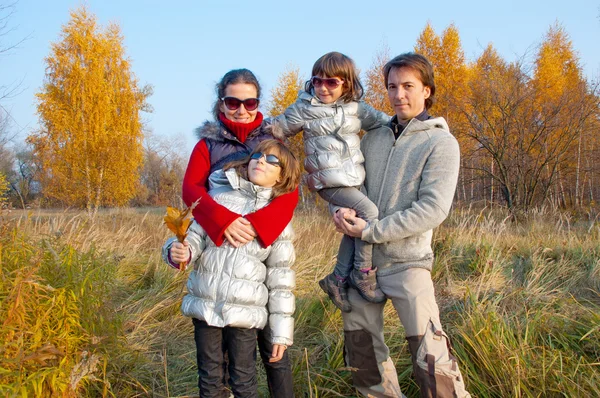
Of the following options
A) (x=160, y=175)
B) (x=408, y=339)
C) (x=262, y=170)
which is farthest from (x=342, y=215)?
(x=160, y=175)

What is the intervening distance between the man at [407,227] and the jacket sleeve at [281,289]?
0.33 metres

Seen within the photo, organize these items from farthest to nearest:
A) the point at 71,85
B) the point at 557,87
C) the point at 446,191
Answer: the point at 557,87 → the point at 71,85 → the point at 446,191

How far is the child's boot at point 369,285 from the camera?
7.38 ft

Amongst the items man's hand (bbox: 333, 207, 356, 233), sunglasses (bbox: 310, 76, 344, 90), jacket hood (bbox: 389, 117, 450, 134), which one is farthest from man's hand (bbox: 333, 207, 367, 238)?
sunglasses (bbox: 310, 76, 344, 90)

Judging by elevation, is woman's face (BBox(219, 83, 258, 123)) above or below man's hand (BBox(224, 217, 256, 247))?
above

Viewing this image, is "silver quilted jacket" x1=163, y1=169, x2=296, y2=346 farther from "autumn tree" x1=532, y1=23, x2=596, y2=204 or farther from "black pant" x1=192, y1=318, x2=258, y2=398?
"autumn tree" x1=532, y1=23, x2=596, y2=204

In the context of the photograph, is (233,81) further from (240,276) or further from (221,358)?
(221,358)

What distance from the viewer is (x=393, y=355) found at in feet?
10.2

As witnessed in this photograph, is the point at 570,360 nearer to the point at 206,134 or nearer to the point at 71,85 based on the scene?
the point at 206,134

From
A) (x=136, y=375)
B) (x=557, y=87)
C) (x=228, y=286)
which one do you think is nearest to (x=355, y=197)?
(x=228, y=286)

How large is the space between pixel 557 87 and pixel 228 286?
25999 millimetres

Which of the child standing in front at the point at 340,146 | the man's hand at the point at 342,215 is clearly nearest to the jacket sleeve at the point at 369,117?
the child standing in front at the point at 340,146

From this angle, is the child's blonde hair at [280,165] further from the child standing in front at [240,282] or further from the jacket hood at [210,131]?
the jacket hood at [210,131]

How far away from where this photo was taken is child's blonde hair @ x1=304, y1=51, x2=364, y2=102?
8.18ft
